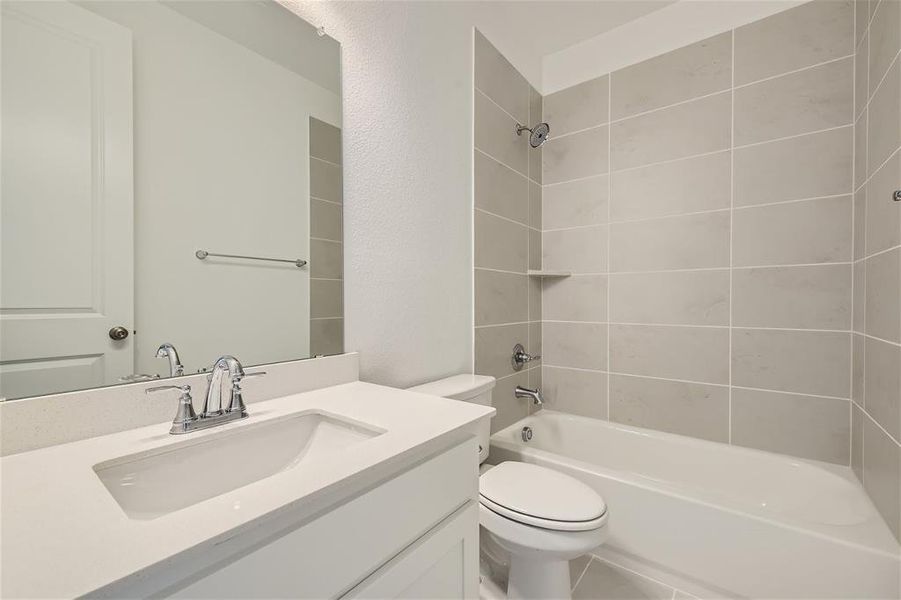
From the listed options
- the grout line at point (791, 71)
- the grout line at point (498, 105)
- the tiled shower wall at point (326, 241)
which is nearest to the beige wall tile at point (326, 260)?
A: the tiled shower wall at point (326, 241)

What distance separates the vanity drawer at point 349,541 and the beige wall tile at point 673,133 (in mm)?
1832

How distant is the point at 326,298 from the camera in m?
1.16

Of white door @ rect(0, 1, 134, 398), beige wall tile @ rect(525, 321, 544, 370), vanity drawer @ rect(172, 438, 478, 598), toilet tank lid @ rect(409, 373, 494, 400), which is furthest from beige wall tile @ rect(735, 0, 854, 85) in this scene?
white door @ rect(0, 1, 134, 398)

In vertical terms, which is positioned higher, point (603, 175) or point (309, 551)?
point (603, 175)

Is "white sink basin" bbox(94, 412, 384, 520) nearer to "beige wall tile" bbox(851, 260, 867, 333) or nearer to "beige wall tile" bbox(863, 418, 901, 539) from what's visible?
"beige wall tile" bbox(863, 418, 901, 539)

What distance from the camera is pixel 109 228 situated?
2.48 feet

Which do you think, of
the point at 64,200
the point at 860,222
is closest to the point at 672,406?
the point at 860,222

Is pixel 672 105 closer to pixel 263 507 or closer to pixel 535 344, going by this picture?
pixel 535 344

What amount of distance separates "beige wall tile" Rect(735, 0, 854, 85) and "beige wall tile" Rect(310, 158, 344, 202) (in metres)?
1.85

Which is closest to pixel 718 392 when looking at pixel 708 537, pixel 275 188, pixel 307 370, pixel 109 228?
pixel 708 537

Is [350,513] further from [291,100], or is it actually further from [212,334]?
[291,100]

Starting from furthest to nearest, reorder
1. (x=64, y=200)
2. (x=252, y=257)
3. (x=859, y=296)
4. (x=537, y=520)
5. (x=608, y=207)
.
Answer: (x=608, y=207) → (x=859, y=296) → (x=537, y=520) → (x=252, y=257) → (x=64, y=200)

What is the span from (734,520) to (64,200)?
6.37 ft

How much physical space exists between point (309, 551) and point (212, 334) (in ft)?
1.95
